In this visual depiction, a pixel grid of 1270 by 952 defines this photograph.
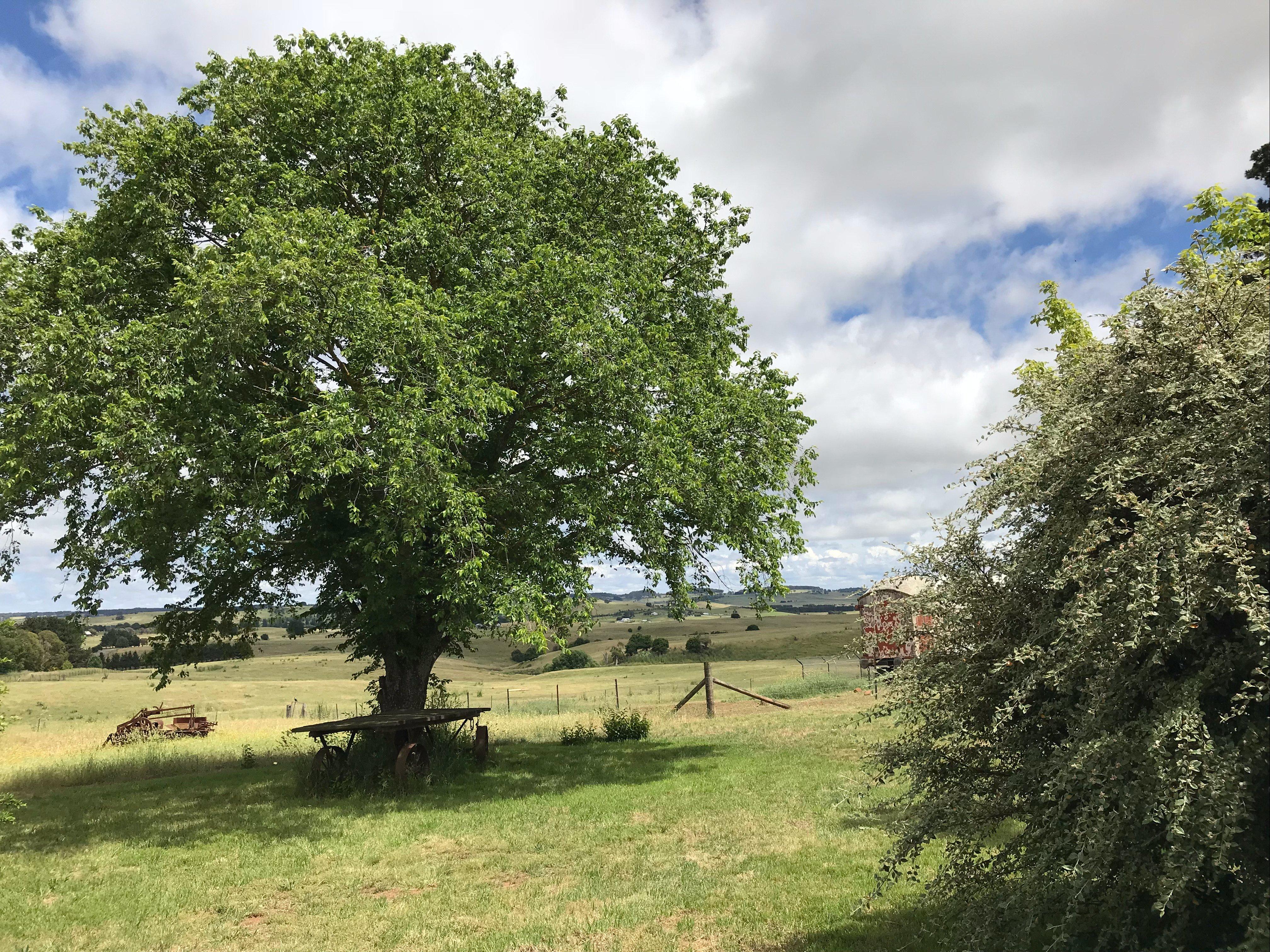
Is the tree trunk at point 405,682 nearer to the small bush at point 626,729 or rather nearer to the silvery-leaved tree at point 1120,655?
the small bush at point 626,729

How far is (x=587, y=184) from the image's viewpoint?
60.1 ft

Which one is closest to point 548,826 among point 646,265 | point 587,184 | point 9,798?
point 9,798

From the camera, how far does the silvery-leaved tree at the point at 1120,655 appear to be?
400 centimetres

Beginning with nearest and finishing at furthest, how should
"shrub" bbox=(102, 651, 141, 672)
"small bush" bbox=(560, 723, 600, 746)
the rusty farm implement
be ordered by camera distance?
1. "small bush" bbox=(560, 723, 600, 746)
2. the rusty farm implement
3. "shrub" bbox=(102, 651, 141, 672)

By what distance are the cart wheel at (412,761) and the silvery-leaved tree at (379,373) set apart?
2.36 meters

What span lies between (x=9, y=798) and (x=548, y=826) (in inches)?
268

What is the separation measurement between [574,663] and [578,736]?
71.6 meters

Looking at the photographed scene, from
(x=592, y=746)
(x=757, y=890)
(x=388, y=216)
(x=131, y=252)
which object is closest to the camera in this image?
(x=757, y=890)

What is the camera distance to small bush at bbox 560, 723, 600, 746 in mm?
21234

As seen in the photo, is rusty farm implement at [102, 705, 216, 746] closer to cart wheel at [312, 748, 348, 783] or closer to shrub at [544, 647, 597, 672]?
cart wheel at [312, 748, 348, 783]

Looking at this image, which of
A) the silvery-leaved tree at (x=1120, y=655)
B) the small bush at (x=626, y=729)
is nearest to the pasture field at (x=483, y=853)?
the small bush at (x=626, y=729)

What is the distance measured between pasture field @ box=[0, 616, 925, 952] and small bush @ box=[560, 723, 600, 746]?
0.57m

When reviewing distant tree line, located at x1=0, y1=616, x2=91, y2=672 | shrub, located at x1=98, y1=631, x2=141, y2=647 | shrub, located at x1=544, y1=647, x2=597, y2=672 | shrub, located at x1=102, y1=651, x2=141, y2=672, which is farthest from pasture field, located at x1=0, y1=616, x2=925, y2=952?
shrub, located at x1=98, y1=631, x2=141, y2=647

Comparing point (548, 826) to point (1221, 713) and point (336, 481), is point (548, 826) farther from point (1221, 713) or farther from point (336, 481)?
point (1221, 713)
